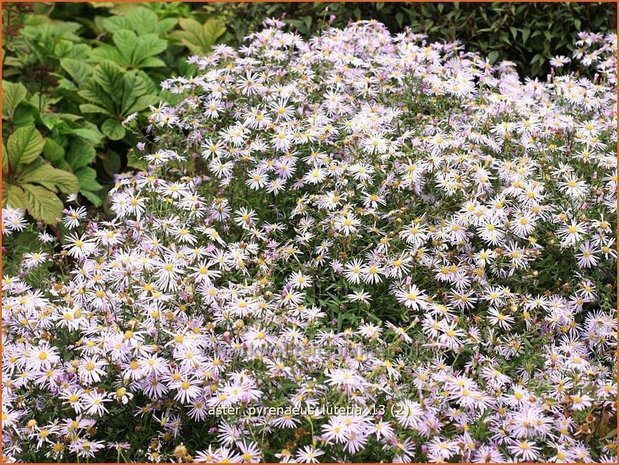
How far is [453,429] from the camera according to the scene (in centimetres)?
222

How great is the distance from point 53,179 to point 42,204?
0.18 m

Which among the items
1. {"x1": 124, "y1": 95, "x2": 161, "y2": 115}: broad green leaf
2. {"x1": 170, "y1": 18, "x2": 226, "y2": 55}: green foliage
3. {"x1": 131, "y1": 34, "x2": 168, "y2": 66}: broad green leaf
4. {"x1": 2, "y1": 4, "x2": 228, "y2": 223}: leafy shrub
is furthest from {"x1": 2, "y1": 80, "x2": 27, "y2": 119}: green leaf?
{"x1": 170, "y1": 18, "x2": 226, "y2": 55}: green foliage

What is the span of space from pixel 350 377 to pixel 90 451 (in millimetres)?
738

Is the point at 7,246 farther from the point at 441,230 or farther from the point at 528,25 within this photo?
the point at 528,25

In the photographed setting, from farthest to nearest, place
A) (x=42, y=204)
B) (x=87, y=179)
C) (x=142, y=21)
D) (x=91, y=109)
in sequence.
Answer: (x=142, y=21)
(x=91, y=109)
(x=87, y=179)
(x=42, y=204)

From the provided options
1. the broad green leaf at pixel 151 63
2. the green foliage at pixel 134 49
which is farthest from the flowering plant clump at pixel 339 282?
the broad green leaf at pixel 151 63

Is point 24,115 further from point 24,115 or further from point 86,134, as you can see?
point 86,134

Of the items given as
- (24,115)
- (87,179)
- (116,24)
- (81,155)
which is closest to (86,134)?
(81,155)

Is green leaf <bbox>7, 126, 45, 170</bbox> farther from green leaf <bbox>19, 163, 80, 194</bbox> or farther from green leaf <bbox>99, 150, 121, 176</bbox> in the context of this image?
green leaf <bbox>99, 150, 121, 176</bbox>

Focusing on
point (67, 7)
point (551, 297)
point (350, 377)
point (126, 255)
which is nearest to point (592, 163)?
point (551, 297)

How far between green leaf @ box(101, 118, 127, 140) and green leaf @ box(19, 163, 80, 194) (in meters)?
0.47

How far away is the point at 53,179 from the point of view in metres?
3.68

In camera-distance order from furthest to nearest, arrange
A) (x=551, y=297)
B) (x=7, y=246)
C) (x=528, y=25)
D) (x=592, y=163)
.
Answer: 1. (x=528, y=25)
2. (x=7, y=246)
3. (x=592, y=163)
4. (x=551, y=297)

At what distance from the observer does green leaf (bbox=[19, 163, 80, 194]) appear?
144 inches
